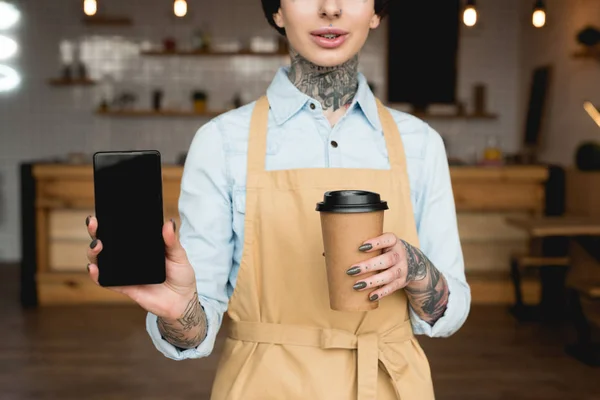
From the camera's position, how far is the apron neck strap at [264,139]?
1.33 meters

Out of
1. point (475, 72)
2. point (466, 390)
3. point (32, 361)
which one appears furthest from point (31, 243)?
point (475, 72)

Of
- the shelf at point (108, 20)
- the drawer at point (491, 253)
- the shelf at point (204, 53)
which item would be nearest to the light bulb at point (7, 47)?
the shelf at point (108, 20)

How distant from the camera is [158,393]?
378 centimetres

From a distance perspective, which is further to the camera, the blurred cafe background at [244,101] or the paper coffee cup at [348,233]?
the blurred cafe background at [244,101]

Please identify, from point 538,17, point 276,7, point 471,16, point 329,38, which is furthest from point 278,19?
point 538,17

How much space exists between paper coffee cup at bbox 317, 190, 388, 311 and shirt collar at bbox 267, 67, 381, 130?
0.35 m

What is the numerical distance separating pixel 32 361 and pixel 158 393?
0.95m

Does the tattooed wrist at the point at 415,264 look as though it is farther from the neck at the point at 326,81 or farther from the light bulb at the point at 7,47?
the light bulb at the point at 7,47

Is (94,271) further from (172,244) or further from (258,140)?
(258,140)

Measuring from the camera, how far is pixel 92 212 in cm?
563

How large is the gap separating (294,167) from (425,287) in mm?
316

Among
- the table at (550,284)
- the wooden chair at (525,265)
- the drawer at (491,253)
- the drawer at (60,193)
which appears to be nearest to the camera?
the table at (550,284)

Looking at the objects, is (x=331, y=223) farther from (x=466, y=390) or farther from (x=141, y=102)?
(x=141, y=102)

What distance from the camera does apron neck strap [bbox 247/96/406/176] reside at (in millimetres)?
1330
